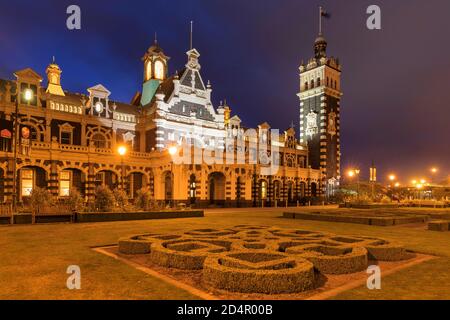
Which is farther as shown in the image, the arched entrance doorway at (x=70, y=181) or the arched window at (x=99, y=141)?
the arched window at (x=99, y=141)

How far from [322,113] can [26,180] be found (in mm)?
53575

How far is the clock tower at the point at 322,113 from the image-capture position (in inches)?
2734

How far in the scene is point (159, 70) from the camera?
5691cm

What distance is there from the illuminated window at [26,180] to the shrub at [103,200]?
17.0 meters

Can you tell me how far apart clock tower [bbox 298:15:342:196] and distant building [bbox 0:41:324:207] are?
9.73 m

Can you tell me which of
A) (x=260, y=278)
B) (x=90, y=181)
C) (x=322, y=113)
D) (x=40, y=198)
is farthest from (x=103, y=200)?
(x=322, y=113)

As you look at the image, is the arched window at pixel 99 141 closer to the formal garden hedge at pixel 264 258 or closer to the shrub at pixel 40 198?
the shrub at pixel 40 198

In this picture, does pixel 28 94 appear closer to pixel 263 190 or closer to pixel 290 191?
pixel 263 190

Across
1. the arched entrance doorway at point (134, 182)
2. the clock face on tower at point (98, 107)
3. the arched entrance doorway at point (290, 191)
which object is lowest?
the arched entrance doorway at point (290, 191)

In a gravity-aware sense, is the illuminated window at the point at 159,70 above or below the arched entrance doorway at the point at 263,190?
above

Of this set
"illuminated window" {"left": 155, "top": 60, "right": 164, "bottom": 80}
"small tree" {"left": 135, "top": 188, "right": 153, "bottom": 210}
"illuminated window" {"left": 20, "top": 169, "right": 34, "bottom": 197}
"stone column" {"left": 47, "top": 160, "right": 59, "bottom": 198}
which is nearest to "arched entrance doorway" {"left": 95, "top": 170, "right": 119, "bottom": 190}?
"stone column" {"left": 47, "top": 160, "right": 59, "bottom": 198}

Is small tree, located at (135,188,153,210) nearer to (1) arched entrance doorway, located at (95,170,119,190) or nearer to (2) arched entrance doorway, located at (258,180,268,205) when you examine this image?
(1) arched entrance doorway, located at (95,170,119,190)

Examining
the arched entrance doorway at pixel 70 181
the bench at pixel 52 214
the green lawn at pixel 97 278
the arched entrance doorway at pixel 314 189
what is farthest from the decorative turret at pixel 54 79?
the arched entrance doorway at pixel 314 189
